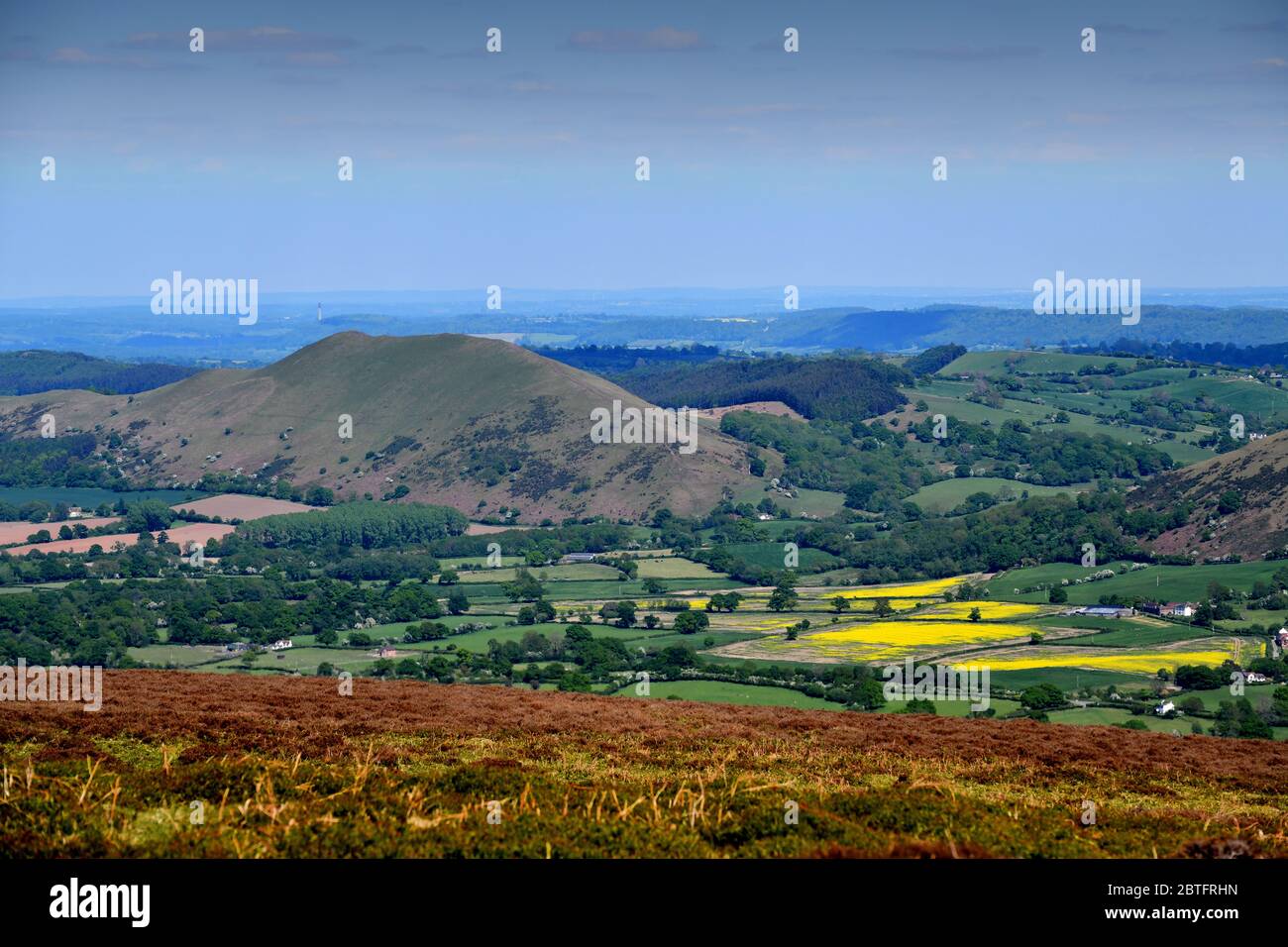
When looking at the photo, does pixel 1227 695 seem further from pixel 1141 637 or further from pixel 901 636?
pixel 901 636

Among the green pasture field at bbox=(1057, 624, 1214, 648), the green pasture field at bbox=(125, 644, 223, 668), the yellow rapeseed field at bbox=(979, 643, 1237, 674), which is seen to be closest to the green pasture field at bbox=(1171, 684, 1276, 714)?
the yellow rapeseed field at bbox=(979, 643, 1237, 674)

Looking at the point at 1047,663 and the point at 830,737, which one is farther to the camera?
the point at 1047,663

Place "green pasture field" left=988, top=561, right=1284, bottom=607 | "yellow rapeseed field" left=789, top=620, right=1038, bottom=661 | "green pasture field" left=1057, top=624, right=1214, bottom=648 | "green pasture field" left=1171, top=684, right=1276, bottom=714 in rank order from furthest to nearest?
1. "green pasture field" left=988, top=561, right=1284, bottom=607
2. "green pasture field" left=1057, top=624, right=1214, bottom=648
3. "yellow rapeseed field" left=789, top=620, right=1038, bottom=661
4. "green pasture field" left=1171, top=684, right=1276, bottom=714

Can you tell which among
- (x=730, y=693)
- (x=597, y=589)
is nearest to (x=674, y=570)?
(x=597, y=589)

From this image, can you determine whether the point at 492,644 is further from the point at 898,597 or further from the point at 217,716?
the point at 217,716

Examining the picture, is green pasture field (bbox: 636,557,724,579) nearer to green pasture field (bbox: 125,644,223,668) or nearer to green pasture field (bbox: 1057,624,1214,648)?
green pasture field (bbox: 1057,624,1214,648)

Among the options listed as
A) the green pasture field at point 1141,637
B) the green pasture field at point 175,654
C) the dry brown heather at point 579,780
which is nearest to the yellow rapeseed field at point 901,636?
the green pasture field at point 1141,637
